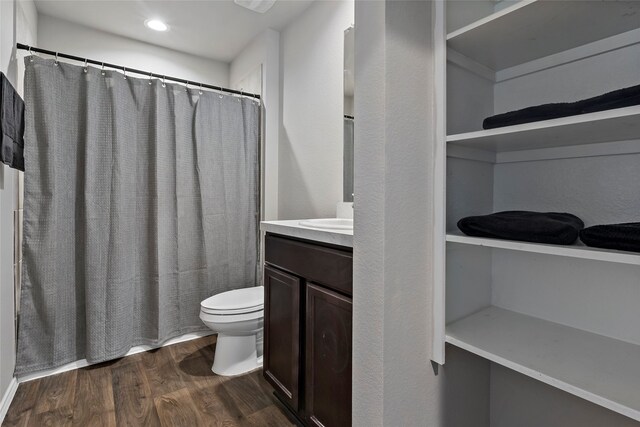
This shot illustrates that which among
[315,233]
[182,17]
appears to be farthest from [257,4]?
[315,233]

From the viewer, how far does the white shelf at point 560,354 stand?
77 cm

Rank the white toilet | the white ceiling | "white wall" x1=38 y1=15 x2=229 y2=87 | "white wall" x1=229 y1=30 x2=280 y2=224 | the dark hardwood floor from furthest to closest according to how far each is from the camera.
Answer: "white wall" x1=229 y1=30 x2=280 y2=224 → "white wall" x1=38 y1=15 x2=229 y2=87 → the white ceiling → the white toilet → the dark hardwood floor

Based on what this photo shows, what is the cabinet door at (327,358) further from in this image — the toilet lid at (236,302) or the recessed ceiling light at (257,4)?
the recessed ceiling light at (257,4)

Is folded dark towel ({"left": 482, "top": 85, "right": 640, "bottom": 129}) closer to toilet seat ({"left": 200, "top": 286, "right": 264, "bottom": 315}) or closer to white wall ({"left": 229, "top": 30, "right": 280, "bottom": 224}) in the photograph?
toilet seat ({"left": 200, "top": 286, "right": 264, "bottom": 315})

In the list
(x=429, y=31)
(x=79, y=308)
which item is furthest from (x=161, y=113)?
(x=429, y=31)

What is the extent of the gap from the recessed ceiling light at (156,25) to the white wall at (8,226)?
2.47 feet

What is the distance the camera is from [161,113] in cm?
233

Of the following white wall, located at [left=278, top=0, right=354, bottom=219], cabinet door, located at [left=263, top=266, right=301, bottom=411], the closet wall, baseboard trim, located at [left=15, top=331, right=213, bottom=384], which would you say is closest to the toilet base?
cabinet door, located at [left=263, top=266, right=301, bottom=411]

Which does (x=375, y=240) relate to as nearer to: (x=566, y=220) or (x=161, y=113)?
(x=566, y=220)

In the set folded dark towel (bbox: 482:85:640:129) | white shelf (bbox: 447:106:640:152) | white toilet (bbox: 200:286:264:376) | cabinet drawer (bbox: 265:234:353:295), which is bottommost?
white toilet (bbox: 200:286:264:376)

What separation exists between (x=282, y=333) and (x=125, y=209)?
1444mm

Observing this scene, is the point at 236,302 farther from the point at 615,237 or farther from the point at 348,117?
the point at 615,237

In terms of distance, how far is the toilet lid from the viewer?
1.93 m

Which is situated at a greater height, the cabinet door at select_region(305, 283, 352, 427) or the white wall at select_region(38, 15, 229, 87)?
the white wall at select_region(38, 15, 229, 87)
